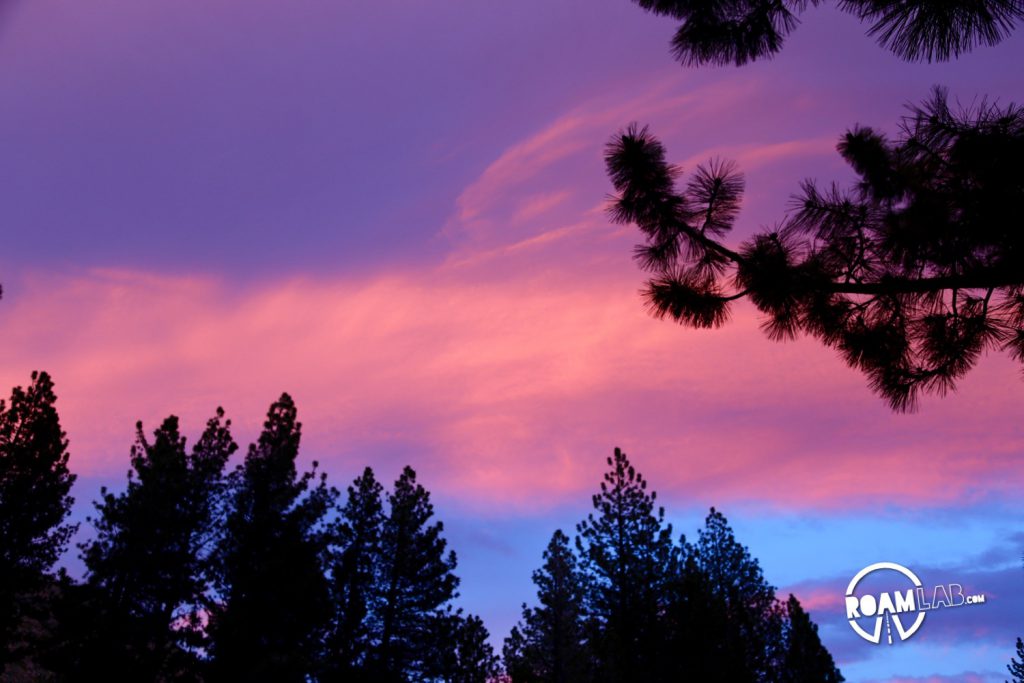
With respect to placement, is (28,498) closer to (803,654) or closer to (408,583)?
(408,583)

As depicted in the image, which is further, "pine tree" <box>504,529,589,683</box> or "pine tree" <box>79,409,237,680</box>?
"pine tree" <box>504,529,589,683</box>

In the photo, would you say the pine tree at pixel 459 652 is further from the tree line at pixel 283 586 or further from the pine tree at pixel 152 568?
the pine tree at pixel 152 568

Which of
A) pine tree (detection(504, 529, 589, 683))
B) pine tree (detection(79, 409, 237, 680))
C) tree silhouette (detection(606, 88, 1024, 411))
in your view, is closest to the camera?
tree silhouette (detection(606, 88, 1024, 411))

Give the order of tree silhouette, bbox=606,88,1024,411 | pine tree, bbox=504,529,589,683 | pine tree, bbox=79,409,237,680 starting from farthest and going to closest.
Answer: pine tree, bbox=504,529,589,683 < pine tree, bbox=79,409,237,680 < tree silhouette, bbox=606,88,1024,411

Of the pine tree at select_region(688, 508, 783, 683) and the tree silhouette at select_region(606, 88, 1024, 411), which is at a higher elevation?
the pine tree at select_region(688, 508, 783, 683)

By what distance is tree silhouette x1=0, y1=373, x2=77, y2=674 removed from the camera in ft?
81.0

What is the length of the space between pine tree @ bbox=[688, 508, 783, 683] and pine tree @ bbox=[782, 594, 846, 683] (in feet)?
2.99

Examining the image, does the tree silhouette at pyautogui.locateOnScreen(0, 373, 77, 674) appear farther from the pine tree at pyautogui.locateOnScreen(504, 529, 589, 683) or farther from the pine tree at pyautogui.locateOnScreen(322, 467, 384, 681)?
the pine tree at pyautogui.locateOnScreen(504, 529, 589, 683)

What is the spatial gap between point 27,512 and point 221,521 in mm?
6985

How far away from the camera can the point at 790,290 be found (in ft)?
21.8

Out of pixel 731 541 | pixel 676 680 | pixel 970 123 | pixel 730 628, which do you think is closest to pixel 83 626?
pixel 676 680

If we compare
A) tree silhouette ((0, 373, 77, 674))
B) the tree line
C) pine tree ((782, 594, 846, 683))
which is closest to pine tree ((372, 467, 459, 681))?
the tree line

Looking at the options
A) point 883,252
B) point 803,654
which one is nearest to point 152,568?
point 883,252

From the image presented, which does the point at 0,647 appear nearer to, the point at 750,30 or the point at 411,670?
the point at 411,670
